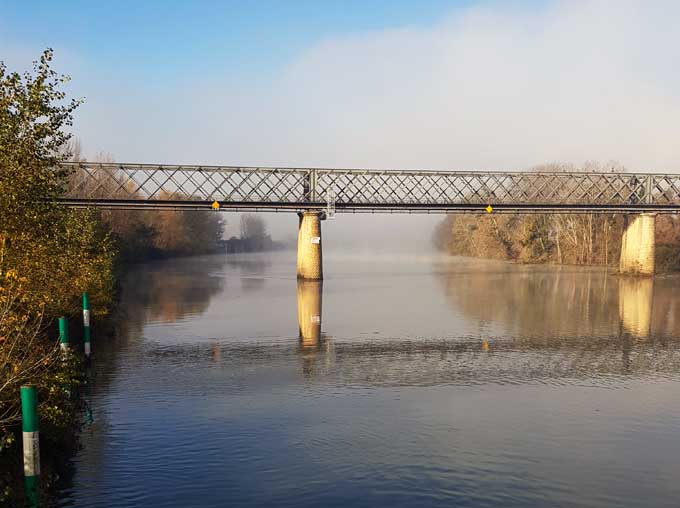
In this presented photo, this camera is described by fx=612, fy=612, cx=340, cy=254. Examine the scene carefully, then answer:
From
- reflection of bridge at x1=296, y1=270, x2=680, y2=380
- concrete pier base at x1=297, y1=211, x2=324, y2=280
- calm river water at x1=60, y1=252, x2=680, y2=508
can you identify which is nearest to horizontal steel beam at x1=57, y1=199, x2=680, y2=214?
concrete pier base at x1=297, y1=211, x2=324, y2=280

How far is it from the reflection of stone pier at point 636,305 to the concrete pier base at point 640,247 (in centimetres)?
495

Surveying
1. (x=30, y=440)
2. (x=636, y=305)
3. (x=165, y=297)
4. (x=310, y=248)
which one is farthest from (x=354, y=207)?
(x=30, y=440)

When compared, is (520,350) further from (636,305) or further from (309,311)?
(636,305)

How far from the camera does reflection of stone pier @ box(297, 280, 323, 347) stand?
24.8m

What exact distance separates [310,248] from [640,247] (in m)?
36.2

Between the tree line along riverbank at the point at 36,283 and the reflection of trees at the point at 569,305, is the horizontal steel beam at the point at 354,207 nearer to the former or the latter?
the reflection of trees at the point at 569,305

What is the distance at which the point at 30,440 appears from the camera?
8516 millimetres

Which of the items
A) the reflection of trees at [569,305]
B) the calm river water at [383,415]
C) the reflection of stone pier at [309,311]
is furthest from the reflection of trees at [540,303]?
the reflection of stone pier at [309,311]

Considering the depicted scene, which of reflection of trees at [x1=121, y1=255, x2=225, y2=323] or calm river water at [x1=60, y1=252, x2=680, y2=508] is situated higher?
calm river water at [x1=60, y1=252, x2=680, y2=508]

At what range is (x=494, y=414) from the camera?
13.8 meters

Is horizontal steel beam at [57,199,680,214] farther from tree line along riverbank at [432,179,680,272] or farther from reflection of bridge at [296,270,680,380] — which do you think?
reflection of bridge at [296,270,680,380]

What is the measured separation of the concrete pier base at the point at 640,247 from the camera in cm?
6519

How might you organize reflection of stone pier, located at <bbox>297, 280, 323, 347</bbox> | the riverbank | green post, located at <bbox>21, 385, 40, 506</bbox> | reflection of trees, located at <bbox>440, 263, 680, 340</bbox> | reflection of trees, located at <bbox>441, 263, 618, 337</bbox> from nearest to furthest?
green post, located at <bbox>21, 385, 40, 506</bbox> → reflection of stone pier, located at <bbox>297, 280, 323, 347</bbox> → reflection of trees, located at <bbox>440, 263, 680, 340</bbox> → reflection of trees, located at <bbox>441, 263, 618, 337</bbox> → the riverbank

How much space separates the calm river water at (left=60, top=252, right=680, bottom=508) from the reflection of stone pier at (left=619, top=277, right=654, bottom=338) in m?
0.51
